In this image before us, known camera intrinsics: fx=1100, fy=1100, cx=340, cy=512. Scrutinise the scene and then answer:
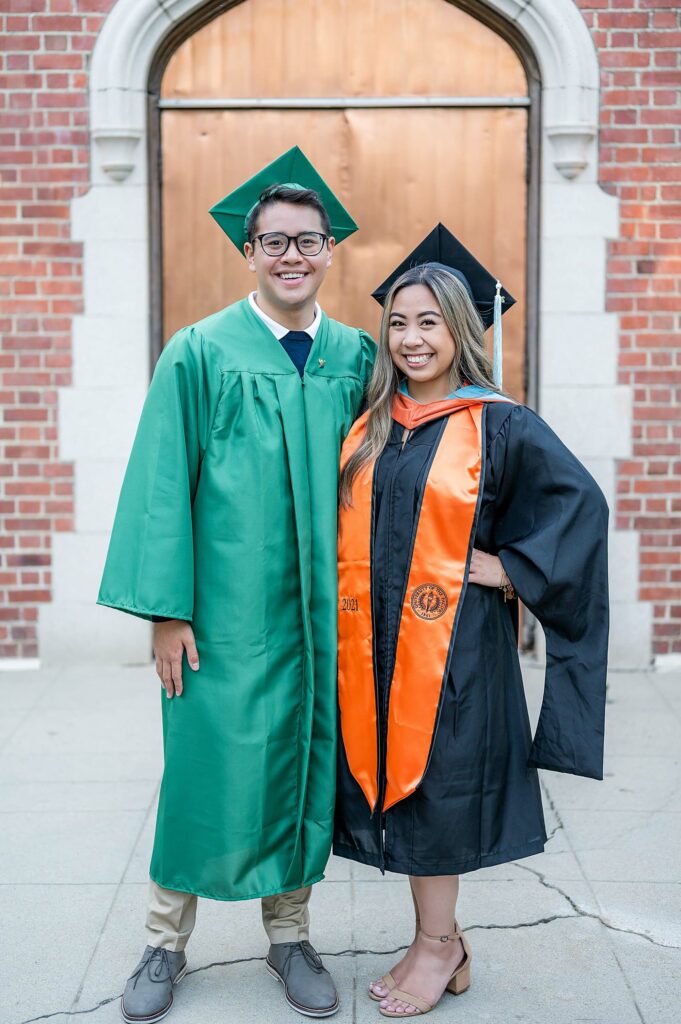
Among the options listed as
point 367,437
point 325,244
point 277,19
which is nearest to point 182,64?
point 277,19

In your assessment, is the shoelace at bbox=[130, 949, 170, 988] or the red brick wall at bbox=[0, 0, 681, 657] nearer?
the shoelace at bbox=[130, 949, 170, 988]

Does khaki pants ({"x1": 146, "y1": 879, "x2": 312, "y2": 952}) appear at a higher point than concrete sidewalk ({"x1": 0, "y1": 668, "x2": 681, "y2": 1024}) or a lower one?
higher

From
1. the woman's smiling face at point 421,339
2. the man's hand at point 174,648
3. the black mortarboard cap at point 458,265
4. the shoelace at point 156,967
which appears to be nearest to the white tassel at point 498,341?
the black mortarboard cap at point 458,265

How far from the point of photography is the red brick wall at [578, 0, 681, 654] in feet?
17.3

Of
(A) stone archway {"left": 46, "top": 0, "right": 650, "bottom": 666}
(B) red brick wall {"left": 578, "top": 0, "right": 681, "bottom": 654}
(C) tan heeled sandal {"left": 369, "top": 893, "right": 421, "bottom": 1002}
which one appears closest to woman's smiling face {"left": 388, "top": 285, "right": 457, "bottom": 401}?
(C) tan heeled sandal {"left": 369, "top": 893, "right": 421, "bottom": 1002}

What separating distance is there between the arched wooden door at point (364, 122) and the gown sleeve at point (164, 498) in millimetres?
2960

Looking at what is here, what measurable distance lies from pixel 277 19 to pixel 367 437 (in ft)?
11.5

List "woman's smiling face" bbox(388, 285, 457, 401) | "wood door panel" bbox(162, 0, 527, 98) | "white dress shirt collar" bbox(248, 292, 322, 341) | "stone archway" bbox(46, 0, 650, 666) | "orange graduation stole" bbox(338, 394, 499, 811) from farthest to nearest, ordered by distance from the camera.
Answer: "wood door panel" bbox(162, 0, 527, 98)
"stone archway" bbox(46, 0, 650, 666)
"white dress shirt collar" bbox(248, 292, 322, 341)
"woman's smiling face" bbox(388, 285, 457, 401)
"orange graduation stole" bbox(338, 394, 499, 811)

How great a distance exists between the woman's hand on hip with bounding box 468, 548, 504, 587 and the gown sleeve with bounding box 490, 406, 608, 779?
0.07 feet

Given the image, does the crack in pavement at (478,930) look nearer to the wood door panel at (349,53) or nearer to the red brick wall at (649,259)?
the red brick wall at (649,259)

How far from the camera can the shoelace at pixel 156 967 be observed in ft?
8.92

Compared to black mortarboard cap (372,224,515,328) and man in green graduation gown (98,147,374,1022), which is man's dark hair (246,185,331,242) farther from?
black mortarboard cap (372,224,515,328)

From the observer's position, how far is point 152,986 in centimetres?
269

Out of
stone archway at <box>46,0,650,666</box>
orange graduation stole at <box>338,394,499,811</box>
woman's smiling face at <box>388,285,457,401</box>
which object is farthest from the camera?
stone archway at <box>46,0,650,666</box>
